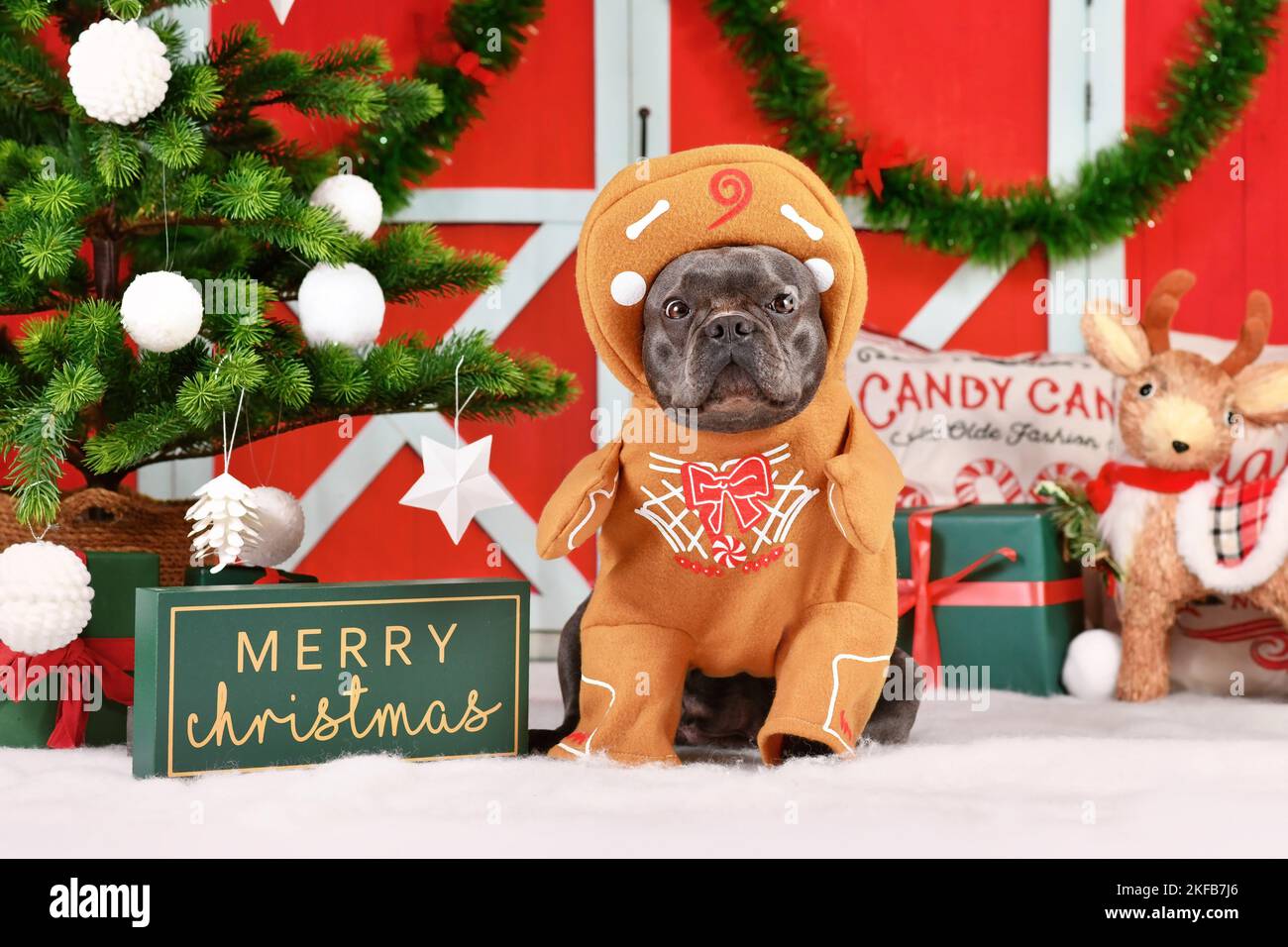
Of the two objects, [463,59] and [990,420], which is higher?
[463,59]

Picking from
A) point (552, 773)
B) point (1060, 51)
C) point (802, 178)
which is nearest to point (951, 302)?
point (1060, 51)

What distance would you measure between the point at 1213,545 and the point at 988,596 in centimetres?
30

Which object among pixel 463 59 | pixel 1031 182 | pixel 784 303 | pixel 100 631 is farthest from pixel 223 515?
pixel 1031 182

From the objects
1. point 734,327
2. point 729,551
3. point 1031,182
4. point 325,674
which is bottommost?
point 325,674

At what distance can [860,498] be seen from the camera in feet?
4.11

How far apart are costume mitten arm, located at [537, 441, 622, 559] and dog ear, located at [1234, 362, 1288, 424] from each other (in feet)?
3.19

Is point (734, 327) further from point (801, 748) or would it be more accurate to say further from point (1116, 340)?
point (1116, 340)

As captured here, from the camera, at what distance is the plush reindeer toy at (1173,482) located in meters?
1.73

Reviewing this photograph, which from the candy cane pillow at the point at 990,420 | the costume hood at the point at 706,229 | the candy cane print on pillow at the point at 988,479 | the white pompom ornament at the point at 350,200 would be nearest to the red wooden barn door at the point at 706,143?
the candy cane pillow at the point at 990,420

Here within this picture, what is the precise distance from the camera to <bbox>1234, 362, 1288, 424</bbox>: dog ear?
1.76 meters

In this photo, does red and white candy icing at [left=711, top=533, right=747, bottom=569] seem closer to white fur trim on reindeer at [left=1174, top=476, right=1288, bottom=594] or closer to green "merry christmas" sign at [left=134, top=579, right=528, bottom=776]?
green "merry christmas" sign at [left=134, top=579, right=528, bottom=776]
